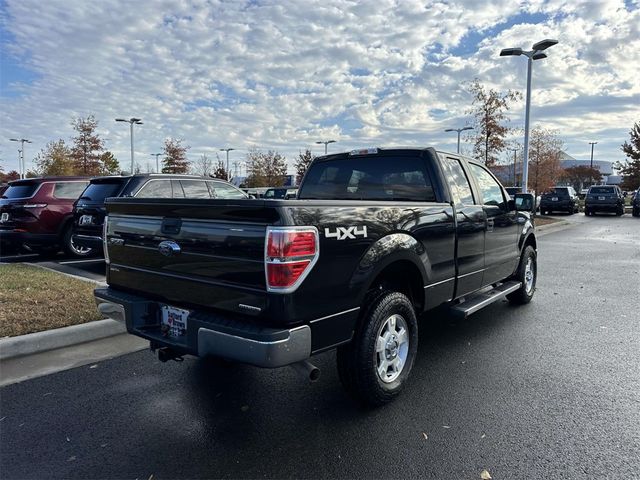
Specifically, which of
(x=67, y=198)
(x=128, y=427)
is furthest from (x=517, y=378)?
(x=67, y=198)

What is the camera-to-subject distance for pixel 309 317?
9.56 feet

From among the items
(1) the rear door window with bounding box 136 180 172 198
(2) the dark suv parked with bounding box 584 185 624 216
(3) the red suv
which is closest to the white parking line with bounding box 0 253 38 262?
(3) the red suv

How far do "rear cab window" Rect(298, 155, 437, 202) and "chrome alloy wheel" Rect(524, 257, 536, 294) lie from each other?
2885 mm

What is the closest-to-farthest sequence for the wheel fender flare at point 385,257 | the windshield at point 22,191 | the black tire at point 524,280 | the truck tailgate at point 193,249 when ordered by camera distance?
the truck tailgate at point 193,249
the wheel fender flare at point 385,257
the black tire at point 524,280
the windshield at point 22,191

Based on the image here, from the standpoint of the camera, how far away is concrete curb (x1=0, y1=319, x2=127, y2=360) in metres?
4.49

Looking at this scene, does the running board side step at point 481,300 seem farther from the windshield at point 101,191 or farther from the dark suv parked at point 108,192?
the windshield at point 101,191

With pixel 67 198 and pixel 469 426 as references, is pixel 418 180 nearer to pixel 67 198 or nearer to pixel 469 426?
pixel 469 426

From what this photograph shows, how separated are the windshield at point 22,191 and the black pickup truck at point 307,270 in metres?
7.24

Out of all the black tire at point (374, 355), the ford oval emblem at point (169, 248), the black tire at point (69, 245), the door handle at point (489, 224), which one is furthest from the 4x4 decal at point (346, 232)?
the black tire at point (69, 245)

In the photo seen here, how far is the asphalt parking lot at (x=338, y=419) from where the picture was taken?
9.29 ft

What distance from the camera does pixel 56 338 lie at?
4762 millimetres

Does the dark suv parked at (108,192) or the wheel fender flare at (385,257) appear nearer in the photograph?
the wheel fender flare at (385,257)

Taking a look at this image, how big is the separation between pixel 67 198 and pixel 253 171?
4629cm

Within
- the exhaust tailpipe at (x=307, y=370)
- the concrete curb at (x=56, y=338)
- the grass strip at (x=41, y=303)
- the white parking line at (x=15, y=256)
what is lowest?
the concrete curb at (x=56, y=338)
